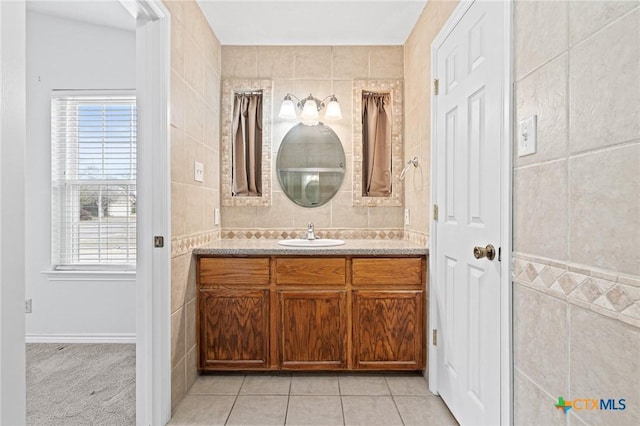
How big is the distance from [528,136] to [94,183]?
3.20 m

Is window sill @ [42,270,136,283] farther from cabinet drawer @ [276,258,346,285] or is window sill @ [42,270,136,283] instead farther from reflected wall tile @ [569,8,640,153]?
reflected wall tile @ [569,8,640,153]

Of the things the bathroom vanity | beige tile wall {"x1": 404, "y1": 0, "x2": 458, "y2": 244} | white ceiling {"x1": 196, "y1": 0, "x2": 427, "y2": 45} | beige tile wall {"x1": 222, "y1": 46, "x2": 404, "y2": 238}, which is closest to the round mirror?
beige tile wall {"x1": 222, "y1": 46, "x2": 404, "y2": 238}

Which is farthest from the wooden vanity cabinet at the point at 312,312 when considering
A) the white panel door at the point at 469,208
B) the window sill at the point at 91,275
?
the window sill at the point at 91,275

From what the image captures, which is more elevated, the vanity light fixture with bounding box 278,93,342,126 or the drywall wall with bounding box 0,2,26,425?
the vanity light fixture with bounding box 278,93,342,126

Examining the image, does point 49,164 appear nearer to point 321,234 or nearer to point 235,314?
point 235,314

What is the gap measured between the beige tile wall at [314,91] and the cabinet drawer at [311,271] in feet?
2.18

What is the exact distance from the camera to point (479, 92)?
162cm

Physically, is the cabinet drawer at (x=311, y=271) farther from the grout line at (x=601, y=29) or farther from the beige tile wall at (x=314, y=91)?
the grout line at (x=601, y=29)

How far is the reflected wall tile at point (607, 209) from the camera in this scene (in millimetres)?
832

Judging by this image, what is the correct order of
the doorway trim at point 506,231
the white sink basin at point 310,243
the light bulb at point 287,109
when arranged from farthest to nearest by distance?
the light bulb at point 287,109, the white sink basin at point 310,243, the doorway trim at point 506,231

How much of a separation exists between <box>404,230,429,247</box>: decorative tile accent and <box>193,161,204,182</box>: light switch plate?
1.51 metres

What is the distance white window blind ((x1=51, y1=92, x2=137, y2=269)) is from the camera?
315 cm

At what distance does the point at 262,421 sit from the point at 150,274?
3.12 ft

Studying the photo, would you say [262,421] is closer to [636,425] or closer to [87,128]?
[636,425]
